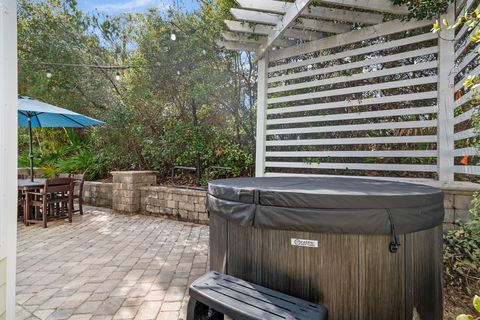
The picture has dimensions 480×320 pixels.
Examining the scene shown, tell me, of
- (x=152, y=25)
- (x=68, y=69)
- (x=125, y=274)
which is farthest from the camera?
(x=68, y=69)

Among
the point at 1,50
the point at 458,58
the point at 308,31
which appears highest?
the point at 308,31

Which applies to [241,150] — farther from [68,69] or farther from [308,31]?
[68,69]

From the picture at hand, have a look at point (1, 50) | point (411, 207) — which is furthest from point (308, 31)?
point (1, 50)

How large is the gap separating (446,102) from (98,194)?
23.7 feet

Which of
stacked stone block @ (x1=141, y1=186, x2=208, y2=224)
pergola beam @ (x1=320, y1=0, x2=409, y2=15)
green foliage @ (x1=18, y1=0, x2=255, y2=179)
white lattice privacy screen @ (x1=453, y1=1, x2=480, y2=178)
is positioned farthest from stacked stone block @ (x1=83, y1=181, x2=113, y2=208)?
white lattice privacy screen @ (x1=453, y1=1, x2=480, y2=178)

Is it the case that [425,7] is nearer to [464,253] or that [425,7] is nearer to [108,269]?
[464,253]

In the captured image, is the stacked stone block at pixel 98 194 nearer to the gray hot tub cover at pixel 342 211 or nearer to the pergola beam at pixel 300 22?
the pergola beam at pixel 300 22

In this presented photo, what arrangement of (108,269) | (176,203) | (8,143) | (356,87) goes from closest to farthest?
(8,143), (108,269), (356,87), (176,203)

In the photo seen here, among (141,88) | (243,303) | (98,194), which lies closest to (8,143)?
(243,303)

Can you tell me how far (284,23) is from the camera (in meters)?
3.94

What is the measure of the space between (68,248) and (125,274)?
143 cm

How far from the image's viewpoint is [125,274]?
3098 mm

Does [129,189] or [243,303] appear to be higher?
[129,189]

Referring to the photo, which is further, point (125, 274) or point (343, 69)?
point (343, 69)
